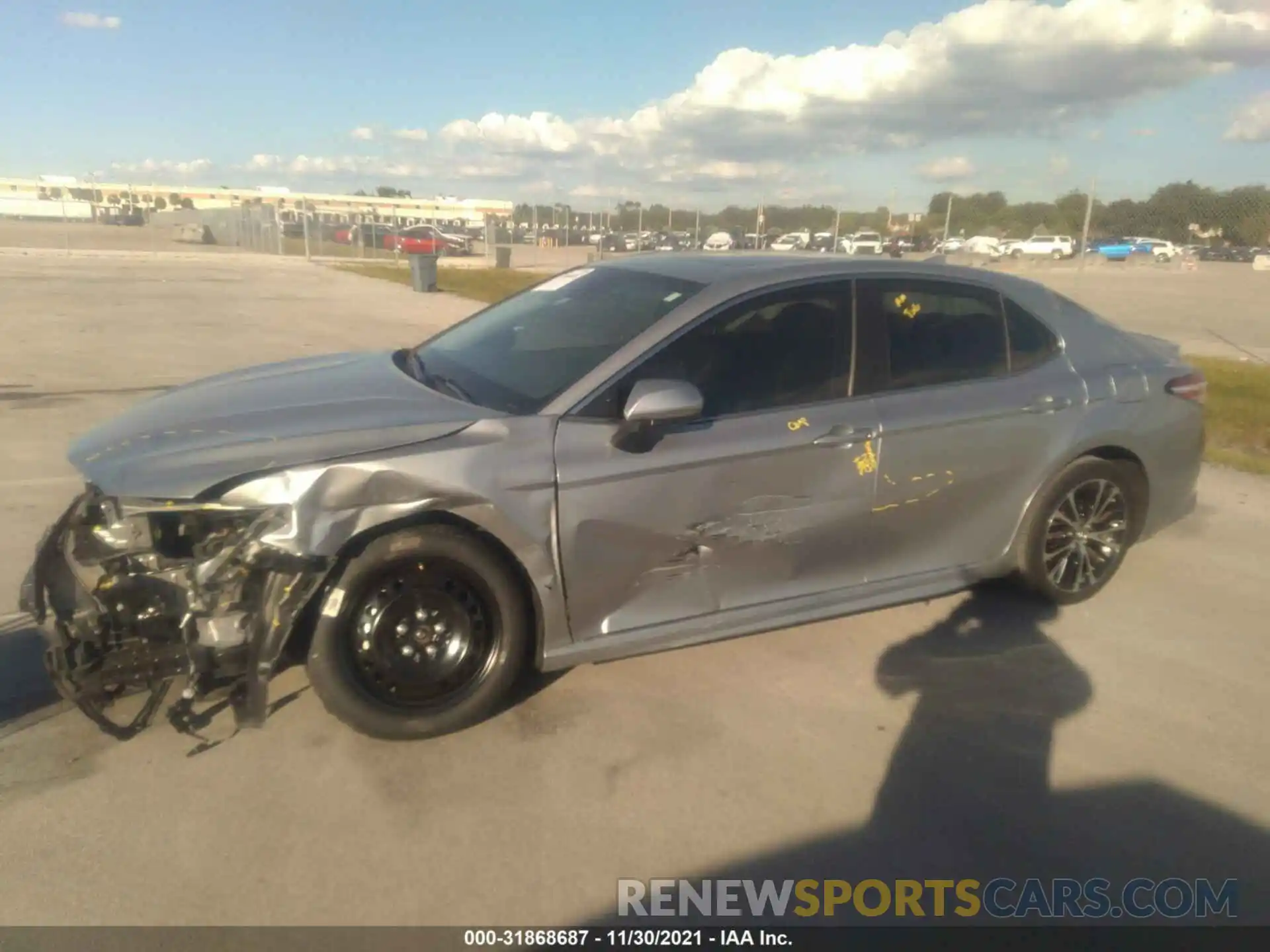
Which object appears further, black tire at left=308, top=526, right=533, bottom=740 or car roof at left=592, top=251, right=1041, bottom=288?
car roof at left=592, top=251, right=1041, bottom=288

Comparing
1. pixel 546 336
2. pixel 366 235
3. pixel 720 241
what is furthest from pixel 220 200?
pixel 546 336

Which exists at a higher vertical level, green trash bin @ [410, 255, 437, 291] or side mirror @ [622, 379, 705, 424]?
side mirror @ [622, 379, 705, 424]

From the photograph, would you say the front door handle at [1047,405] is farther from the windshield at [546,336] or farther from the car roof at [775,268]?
the windshield at [546,336]

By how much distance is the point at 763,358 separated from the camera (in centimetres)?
399

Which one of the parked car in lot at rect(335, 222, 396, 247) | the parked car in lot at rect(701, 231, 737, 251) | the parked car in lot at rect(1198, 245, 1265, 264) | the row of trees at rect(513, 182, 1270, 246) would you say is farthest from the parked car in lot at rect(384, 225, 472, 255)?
the parked car in lot at rect(1198, 245, 1265, 264)

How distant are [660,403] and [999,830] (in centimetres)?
183

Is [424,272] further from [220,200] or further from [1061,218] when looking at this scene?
[220,200]

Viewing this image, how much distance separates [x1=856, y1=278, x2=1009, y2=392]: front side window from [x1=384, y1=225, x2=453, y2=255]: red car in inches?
1526

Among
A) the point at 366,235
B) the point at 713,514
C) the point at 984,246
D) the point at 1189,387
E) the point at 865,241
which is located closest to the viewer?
the point at 713,514

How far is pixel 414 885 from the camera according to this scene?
2740mm

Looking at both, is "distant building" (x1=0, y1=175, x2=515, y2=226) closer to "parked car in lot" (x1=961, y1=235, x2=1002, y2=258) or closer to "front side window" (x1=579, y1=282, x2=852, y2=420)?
"parked car in lot" (x1=961, y1=235, x2=1002, y2=258)

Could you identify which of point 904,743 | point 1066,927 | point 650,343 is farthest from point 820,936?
point 650,343

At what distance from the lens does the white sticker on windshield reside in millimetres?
4832

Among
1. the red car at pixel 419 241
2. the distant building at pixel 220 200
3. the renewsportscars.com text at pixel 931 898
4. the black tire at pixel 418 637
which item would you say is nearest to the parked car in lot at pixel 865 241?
the red car at pixel 419 241
